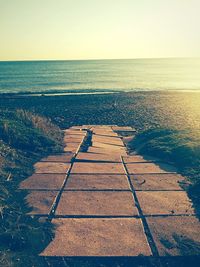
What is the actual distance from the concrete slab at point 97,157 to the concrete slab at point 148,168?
1.25ft

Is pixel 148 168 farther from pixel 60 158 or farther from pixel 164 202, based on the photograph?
pixel 60 158

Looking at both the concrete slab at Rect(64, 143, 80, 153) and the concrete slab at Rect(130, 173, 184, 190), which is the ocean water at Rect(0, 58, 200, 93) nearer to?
the concrete slab at Rect(64, 143, 80, 153)

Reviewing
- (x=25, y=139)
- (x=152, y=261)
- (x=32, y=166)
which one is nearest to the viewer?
(x=152, y=261)

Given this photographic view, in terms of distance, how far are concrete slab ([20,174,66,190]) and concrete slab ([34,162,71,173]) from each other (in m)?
0.19

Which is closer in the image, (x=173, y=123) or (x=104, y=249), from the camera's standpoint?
(x=104, y=249)

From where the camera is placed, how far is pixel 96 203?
362 cm

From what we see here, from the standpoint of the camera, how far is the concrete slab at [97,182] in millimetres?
4164

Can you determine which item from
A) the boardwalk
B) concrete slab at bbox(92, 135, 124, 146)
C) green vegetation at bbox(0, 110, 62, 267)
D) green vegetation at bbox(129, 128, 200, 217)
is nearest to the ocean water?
concrete slab at bbox(92, 135, 124, 146)

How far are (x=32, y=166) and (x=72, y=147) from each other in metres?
1.44

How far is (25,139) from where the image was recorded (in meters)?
6.03

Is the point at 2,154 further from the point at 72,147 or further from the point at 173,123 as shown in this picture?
the point at 173,123

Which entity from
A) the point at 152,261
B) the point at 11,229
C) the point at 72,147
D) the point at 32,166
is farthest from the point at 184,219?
the point at 72,147

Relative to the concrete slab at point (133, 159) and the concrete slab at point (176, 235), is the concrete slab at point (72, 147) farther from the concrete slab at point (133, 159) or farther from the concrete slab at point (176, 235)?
the concrete slab at point (176, 235)

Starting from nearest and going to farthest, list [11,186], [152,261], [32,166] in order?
[152,261]
[11,186]
[32,166]
